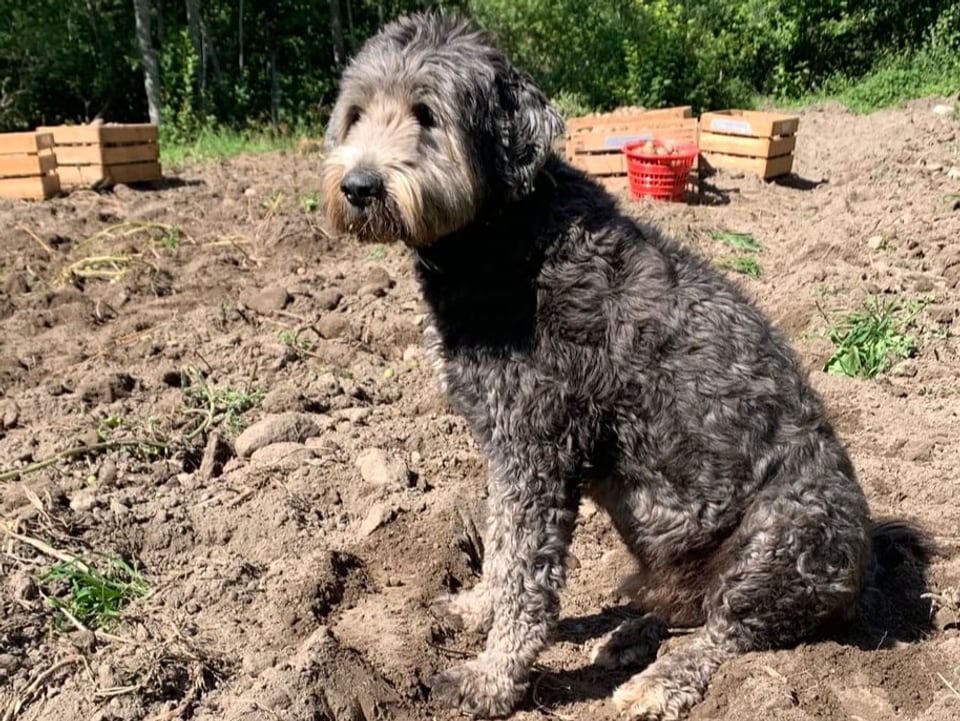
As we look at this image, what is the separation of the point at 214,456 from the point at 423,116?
2.57 meters

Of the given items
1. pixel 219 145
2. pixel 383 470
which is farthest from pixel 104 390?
pixel 219 145

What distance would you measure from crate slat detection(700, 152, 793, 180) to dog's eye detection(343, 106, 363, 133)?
9713mm

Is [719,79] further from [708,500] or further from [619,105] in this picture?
[708,500]

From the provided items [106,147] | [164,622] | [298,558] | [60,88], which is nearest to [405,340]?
[298,558]

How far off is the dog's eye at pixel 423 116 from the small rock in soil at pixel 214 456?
2.54 m

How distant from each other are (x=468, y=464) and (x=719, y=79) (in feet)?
63.9

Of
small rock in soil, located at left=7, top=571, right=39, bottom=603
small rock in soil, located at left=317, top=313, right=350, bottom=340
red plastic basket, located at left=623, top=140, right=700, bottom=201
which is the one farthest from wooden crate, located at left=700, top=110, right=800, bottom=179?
small rock in soil, located at left=7, top=571, right=39, bottom=603

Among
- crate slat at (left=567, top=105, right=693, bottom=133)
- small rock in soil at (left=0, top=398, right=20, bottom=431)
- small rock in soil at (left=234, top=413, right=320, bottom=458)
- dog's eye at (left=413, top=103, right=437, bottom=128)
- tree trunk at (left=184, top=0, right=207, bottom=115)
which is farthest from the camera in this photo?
tree trunk at (left=184, top=0, right=207, bottom=115)

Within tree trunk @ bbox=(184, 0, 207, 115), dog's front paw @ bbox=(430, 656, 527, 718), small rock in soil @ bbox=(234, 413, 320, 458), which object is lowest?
dog's front paw @ bbox=(430, 656, 527, 718)

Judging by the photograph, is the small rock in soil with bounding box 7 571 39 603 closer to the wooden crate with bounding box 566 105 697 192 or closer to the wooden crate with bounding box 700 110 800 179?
the wooden crate with bounding box 566 105 697 192

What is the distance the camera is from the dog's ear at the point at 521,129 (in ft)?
11.8

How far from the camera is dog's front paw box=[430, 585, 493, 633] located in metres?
4.22

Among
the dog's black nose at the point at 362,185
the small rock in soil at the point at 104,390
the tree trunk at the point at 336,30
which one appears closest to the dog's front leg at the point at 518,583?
the dog's black nose at the point at 362,185

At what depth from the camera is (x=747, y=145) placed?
42.5 ft
